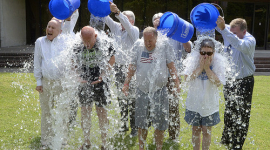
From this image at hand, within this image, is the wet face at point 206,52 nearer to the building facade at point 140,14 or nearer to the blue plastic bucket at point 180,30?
the blue plastic bucket at point 180,30

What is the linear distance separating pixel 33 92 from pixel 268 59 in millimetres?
→ 12020

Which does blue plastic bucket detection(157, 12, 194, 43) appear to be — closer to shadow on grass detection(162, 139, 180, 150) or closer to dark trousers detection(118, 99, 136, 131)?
dark trousers detection(118, 99, 136, 131)

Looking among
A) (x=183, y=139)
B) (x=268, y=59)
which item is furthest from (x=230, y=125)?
(x=268, y=59)

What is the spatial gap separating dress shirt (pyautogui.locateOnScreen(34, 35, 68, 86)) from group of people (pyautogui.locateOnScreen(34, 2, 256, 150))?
15 millimetres

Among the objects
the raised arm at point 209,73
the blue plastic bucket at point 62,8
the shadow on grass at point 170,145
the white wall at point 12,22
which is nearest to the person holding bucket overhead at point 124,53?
the shadow on grass at point 170,145

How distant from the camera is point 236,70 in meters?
4.49

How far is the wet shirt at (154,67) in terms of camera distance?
4086 mm

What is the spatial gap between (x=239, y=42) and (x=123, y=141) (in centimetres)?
249

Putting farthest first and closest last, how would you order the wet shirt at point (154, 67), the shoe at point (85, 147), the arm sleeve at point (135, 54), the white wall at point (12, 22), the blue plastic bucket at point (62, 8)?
1. the white wall at point (12, 22)
2. the blue plastic bucket at point (62, 8)
3. the shoe at point (85, 147)
4. the arm sleeve at point (135, 54)
5. the wet shirt at point (154, 67)

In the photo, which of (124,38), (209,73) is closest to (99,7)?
(124,38)

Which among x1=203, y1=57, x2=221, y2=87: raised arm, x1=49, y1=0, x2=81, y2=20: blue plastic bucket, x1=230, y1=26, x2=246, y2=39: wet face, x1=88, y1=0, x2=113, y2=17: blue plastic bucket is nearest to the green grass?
x1=203, y1=57, x2=221, y2=87: raised arm

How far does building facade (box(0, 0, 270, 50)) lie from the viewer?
18.5 metres

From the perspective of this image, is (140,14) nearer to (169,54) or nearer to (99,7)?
(99,7)

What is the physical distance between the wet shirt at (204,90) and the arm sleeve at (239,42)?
0.30m
